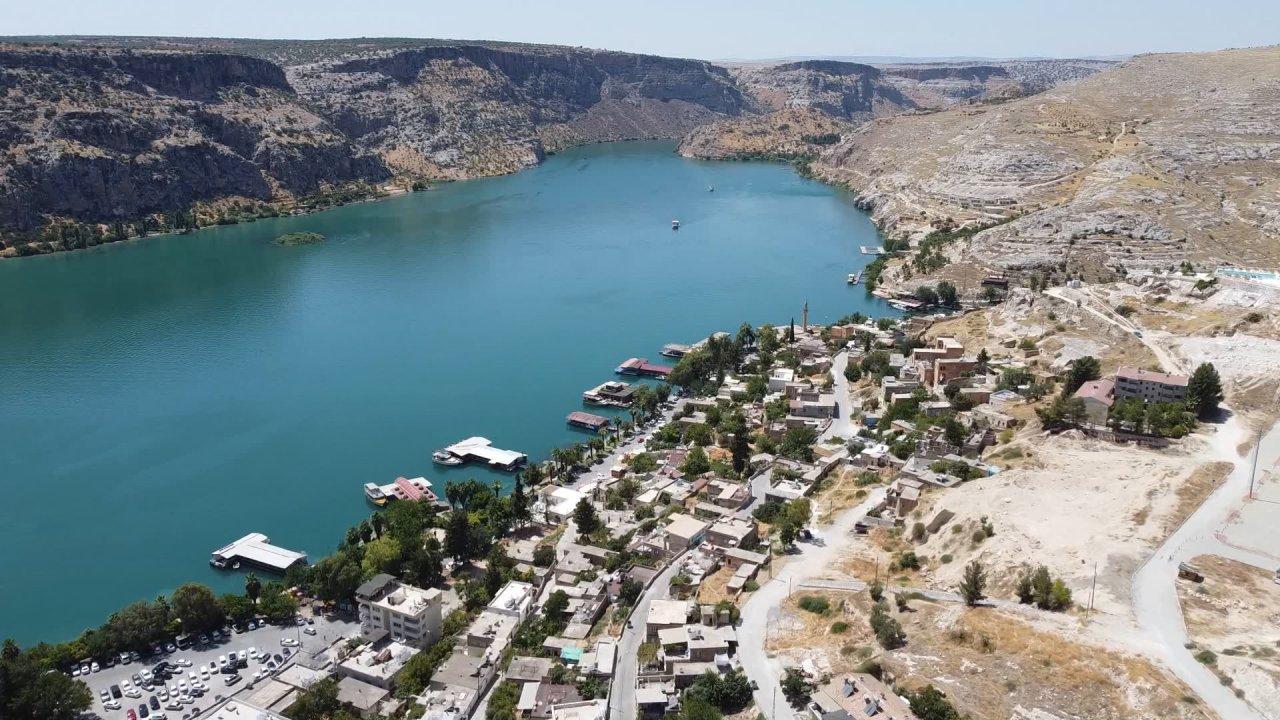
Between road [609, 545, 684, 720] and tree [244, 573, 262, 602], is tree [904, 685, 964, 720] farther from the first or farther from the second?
tree [244, 573, 262, 602]

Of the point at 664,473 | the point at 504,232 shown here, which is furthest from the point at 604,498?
the point at 504,232

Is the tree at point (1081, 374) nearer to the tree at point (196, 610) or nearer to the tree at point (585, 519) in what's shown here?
the tree at point (585, 519)

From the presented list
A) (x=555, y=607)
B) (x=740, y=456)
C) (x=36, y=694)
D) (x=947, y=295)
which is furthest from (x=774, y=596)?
(x=947, y=295)

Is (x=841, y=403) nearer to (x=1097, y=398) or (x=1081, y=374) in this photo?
(x=1081, y=374)

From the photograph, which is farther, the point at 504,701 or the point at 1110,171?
the point at 1110,171

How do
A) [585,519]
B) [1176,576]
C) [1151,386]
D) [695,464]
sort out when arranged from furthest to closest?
[695,464]
[1151,386]
[585,519]
[1176,576]

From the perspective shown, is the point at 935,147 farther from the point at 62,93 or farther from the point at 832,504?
the point at 62,93

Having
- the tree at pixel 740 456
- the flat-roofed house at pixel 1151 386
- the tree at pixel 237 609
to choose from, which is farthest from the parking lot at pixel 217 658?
the flat-roofed house at pixel 1151 386
